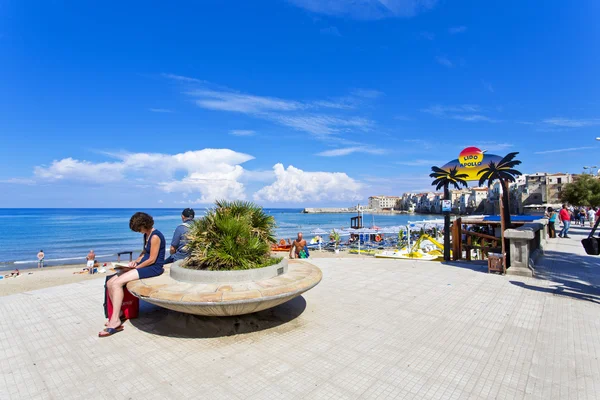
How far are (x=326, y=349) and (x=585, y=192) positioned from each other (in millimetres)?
40201

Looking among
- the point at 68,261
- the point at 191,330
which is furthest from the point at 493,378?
the point at 68,261

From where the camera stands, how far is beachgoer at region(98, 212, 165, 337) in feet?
14.5

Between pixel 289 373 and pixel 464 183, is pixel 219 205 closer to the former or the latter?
pixel 289 373

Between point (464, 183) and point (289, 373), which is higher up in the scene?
point (464, 183)

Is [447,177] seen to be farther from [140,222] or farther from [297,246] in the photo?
[140,222]

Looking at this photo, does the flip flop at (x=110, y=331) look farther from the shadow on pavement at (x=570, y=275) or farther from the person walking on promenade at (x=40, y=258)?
the person walking on promenade at (x=40, y=258)

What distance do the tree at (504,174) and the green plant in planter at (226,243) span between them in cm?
757

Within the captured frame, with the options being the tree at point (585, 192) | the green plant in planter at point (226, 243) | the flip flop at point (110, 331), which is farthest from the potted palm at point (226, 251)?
the tree at point (585, 192)

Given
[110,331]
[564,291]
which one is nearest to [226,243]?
[110,331]

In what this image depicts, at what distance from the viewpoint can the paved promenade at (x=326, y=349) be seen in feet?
9.83

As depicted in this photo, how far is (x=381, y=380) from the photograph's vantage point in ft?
10.3

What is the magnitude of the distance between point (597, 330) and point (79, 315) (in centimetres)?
827

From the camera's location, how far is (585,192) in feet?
102

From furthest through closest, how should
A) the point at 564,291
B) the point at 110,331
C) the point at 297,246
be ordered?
the point at 297,246 < the point at 564,291 < the point at 110,331
